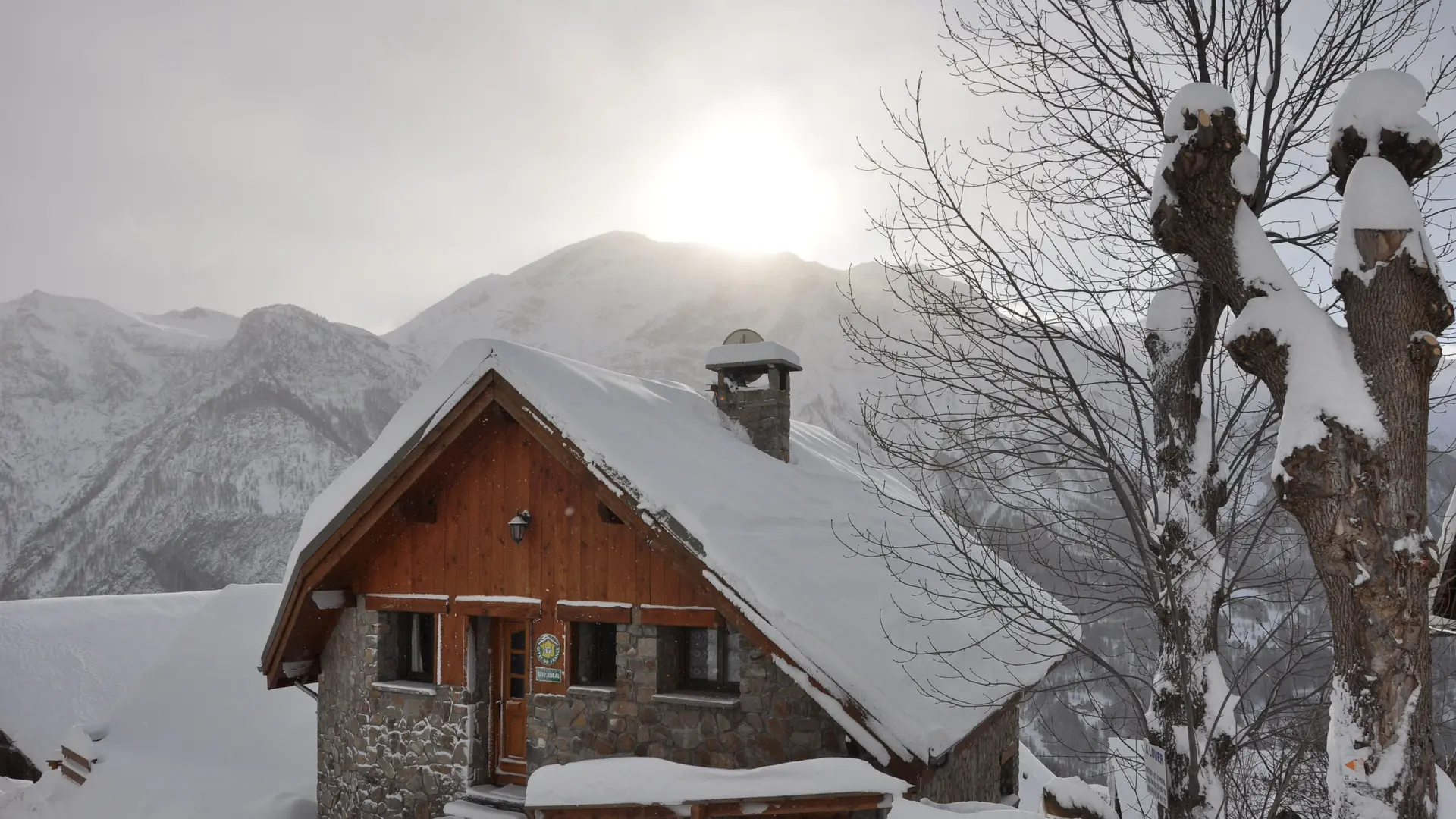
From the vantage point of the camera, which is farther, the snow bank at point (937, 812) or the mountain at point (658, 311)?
the mountain at point (658, 311)

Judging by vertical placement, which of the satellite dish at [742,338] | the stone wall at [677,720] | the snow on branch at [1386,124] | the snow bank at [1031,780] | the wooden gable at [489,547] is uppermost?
the satellite dish at [742,338]

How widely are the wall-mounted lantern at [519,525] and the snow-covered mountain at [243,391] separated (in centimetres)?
5388

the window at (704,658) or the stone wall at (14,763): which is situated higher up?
the window at (704,658)

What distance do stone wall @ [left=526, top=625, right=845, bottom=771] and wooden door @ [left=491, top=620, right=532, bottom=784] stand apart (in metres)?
0.60

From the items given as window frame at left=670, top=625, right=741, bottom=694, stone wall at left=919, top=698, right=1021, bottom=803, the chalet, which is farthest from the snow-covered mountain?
stone wall at left=919, top=698, right=1021, bottom=803

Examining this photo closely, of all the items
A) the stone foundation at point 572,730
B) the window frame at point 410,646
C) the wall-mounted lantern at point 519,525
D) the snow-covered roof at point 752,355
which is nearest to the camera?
the stone foundation at point 572,730

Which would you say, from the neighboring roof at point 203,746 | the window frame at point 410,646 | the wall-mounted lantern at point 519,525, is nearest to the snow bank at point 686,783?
the wall-mounted lantern at point 519,525

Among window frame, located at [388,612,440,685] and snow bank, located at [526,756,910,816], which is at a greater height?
window frame, located at [388,612,440,685]

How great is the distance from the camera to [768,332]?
8938cm

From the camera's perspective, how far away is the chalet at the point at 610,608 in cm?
675

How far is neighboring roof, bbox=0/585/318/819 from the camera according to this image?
37.0 ft

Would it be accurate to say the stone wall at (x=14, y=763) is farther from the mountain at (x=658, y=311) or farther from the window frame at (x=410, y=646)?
the mountain at (x=658, y=311)

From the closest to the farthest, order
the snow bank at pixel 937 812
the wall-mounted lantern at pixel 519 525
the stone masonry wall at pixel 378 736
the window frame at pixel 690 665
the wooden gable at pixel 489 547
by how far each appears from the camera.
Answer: the snow bank at pixel 937 812, the window frame at pixel 690 665, the wooden gable at pixel 489 547, the wall-mounted lantern at pixel 519 525, the stone masonry wall at pixel 378 736

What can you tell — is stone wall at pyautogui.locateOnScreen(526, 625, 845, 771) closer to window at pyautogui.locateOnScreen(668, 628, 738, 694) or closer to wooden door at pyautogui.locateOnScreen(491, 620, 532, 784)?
window at pyautogui.locateOnScreen(668, 628, 738, 694)
